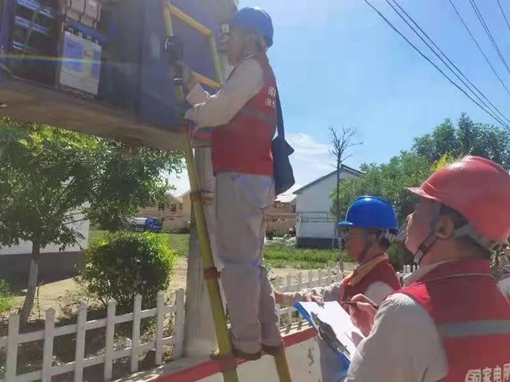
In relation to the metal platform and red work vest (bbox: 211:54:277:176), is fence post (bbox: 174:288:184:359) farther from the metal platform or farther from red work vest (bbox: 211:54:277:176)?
red work vest (bbox: 211:54:277:176)

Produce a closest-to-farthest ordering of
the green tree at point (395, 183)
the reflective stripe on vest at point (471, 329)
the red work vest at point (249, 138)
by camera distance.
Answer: the reflective stripe on vest at point (471, 329) < the red work vest at point (249, 138) < the green tree at point (395, 183)

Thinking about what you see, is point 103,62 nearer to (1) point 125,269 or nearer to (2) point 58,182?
(2) point 58,182

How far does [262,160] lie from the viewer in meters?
2.71

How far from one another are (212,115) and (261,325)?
41.6 inches

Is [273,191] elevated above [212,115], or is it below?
below

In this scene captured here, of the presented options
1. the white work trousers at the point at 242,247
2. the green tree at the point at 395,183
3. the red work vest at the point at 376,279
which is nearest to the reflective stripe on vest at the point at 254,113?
the white work trousers at the point at 242,247

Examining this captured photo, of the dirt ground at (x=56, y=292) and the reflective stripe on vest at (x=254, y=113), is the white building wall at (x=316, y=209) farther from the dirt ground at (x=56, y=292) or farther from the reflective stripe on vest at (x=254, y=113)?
the reflective stripe on vest at (x=254, y=113)

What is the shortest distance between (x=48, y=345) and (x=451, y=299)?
110 inches

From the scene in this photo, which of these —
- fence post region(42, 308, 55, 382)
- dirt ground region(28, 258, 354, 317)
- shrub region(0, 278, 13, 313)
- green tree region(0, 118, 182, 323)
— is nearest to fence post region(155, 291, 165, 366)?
fence post region(42, 308, 55, 382)

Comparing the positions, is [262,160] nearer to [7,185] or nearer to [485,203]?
[485,203]

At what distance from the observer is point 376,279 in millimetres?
3193

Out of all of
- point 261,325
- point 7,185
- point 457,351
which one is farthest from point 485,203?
point 7,185

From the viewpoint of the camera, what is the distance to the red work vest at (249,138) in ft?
8.66

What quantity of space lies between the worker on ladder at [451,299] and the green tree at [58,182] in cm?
504
